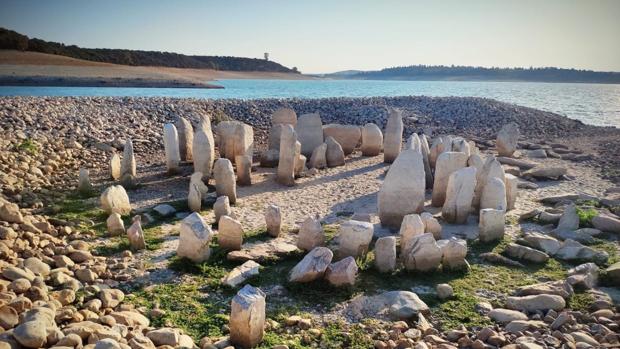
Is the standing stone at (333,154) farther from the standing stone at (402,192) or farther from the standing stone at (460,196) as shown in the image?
the standing stone at (460,196)

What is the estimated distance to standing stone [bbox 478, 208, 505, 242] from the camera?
7473 millimetres

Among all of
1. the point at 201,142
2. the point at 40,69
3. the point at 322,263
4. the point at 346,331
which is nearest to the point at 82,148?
the point at 201,142

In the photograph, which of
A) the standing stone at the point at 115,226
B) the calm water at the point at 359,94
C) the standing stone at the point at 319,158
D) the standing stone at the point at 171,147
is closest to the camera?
the standing stone at the point at 115,226

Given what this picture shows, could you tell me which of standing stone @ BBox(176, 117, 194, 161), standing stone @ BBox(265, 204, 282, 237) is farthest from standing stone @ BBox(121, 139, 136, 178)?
standing stone @ BBox(265, 204, 282, 237)

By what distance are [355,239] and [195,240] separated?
2.16 meters

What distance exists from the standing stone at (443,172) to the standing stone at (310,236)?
350 centimetres

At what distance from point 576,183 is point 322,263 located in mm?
8934

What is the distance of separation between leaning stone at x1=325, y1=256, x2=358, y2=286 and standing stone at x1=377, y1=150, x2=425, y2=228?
8.77 feet

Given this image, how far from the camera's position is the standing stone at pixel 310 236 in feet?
22.6

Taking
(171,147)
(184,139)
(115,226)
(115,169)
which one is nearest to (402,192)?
(115,226)

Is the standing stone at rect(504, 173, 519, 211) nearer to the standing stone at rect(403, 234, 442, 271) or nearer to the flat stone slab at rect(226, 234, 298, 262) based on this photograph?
the standing stone at rect(403, 234, 442, 271)

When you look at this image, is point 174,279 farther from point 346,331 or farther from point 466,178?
point 466,178

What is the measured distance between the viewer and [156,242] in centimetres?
717

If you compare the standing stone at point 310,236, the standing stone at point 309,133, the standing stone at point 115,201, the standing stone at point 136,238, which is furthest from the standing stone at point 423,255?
the standing stone at point 309,133
